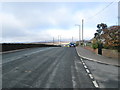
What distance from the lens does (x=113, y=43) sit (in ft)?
43.6

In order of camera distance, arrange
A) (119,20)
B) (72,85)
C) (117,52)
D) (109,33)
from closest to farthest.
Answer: (72,85) → (117,52) → (109,33) → (119,20)

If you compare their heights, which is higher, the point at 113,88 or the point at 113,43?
the point at 113,43

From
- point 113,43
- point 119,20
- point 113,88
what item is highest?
point 119,20

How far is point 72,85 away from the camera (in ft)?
16.6

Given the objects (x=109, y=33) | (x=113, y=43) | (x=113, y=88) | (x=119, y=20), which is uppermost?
(x=119, y=20)

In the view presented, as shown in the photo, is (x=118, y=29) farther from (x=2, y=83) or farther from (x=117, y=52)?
(x=2, y=83)

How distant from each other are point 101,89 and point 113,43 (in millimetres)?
9730

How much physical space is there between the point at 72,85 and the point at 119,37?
990 cm

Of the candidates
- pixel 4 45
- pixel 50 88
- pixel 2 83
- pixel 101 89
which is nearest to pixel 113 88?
pixel 101 89

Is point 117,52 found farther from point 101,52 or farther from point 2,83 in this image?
point 2,83

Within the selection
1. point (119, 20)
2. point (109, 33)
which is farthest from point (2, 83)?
point (119, 20)

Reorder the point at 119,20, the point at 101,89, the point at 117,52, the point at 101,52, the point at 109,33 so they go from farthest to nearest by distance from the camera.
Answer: the point at 101,52 < the point at 119,20 < the point at 109,33 < the point at 117,52 < the point at 101,89

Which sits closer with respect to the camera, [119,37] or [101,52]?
[119,37]

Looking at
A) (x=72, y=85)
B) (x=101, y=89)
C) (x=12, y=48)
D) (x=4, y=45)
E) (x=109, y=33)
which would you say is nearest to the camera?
(x=101, y=89)
